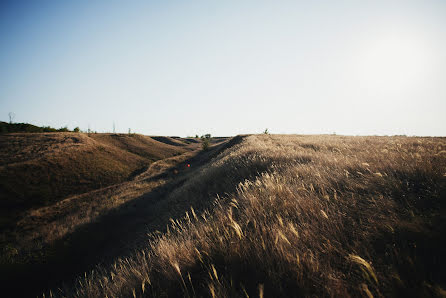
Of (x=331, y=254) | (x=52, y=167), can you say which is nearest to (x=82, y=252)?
(x=331, y=254)

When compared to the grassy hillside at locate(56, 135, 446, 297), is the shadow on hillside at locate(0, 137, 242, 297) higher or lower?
lower

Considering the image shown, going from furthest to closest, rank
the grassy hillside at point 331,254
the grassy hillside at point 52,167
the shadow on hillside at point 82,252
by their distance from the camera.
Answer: the grassy hillside at point 52,167, the shadow on hillside at point 82,252, the grassy hillside at point 331,254

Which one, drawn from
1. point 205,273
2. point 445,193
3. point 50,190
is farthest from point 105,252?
point 50,190

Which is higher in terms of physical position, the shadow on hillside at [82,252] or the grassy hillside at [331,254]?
the grassy hillside at [331,254]

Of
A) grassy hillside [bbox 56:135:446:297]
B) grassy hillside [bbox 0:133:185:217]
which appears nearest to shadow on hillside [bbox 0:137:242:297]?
grassy hillside [bbox 56:135:446:297]

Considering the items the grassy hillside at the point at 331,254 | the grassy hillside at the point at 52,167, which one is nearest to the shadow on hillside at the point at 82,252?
the grassy hillside at the point at 331,254

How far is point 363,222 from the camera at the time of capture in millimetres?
2072

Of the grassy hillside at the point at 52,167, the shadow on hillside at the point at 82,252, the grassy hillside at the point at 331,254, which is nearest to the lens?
the grassy hillside at the point at 331,254

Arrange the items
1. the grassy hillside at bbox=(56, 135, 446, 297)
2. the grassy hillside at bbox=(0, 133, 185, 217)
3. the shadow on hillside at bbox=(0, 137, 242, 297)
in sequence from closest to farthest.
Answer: the grassy hillside at bbox=(56, 135, 446, 297) < the shadow on hillside at bbox=(0, 137, 242, 297) < the grassy hillside at bbox=(0, 133, 185, 217)

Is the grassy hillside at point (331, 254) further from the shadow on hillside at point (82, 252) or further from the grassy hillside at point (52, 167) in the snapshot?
the grassy hillside at point (52, 167)

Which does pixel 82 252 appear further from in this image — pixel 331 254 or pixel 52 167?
pixel 52 167

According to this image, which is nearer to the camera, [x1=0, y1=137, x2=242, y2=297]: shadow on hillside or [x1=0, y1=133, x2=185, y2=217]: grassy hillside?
[x1=0, y1=137, x2=242, y2=297]: shadow on hillside

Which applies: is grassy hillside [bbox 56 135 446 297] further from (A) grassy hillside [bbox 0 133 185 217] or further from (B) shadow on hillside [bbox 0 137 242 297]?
(A) grassy hillside [bbox 0 133 185 217]

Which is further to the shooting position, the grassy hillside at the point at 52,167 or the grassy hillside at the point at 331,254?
the grassy hillside at the point at 52,167
